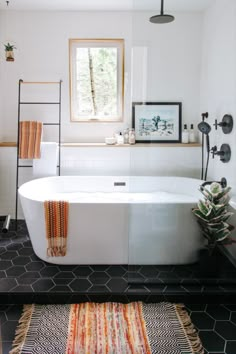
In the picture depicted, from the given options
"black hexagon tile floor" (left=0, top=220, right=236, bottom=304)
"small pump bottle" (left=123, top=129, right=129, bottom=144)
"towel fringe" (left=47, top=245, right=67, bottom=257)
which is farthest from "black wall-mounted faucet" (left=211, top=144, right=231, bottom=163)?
"towel fringe" (left=47, top=245, right=67, bottom=257)

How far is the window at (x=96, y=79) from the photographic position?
4.36 m

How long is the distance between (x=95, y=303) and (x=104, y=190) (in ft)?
5.44

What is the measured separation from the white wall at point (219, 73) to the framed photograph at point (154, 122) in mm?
419

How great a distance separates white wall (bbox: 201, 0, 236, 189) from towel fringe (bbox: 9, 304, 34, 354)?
6.67 feet

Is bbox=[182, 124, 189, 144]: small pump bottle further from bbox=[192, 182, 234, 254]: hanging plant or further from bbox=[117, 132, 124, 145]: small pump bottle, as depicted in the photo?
bbox=[192, 182, 234, 254]: hanging plant

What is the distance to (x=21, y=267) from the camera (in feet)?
10.3

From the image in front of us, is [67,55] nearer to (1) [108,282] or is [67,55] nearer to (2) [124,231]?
(2) [124,231]

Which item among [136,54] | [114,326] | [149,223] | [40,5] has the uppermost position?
[40,5]

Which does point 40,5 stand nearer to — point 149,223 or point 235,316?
point 149,223

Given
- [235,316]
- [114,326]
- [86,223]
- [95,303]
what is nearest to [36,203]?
[86,223]

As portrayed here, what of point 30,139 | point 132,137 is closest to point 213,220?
point 132,137

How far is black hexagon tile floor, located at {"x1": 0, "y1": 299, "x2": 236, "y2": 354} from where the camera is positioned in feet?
7.52

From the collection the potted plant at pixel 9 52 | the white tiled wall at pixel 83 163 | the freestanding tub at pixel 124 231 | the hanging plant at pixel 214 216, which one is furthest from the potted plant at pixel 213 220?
the potted plant at pixel 9 52

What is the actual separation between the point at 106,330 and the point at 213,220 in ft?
3.98
